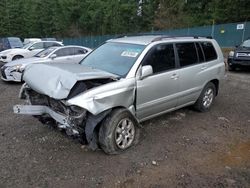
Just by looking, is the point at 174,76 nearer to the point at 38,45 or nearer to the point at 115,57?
the point at 115,57

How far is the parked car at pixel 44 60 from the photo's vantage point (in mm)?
9820

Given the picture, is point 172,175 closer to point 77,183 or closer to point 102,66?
point 77,183

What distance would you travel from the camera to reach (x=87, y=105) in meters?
3.80

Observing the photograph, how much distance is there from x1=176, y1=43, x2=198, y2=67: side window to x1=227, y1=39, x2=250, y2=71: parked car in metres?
7.33

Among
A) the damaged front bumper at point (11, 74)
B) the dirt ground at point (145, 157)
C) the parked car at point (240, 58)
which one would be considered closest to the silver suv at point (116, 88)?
the dirt ground at point (145, 157)

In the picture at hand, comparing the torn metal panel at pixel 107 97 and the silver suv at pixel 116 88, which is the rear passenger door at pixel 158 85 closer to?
the silver suv at pixel 116 88

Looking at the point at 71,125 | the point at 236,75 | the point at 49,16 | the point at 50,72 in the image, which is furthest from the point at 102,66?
the point at 49,16

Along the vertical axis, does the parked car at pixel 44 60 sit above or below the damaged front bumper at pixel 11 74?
above

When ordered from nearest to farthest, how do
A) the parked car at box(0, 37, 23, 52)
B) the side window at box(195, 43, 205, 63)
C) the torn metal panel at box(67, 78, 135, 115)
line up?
the torn metal panel at box(67, 78, 135, 115) < the side window at box(195, 43, 205, 63) < the parked car at box(0, 37, 23, 52)

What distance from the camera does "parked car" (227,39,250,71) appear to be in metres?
12.3

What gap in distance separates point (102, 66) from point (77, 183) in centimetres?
214

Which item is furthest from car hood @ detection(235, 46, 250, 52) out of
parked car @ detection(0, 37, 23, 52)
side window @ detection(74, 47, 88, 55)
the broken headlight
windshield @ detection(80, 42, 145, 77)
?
parked car @ detection(0, 37, 23, 52)

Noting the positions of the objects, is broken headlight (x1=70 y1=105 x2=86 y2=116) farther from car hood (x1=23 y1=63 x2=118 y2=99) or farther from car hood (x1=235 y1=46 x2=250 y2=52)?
car hood (x1=235 y1=46 x2=250 y2=52)

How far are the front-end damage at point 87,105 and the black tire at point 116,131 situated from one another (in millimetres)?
106
